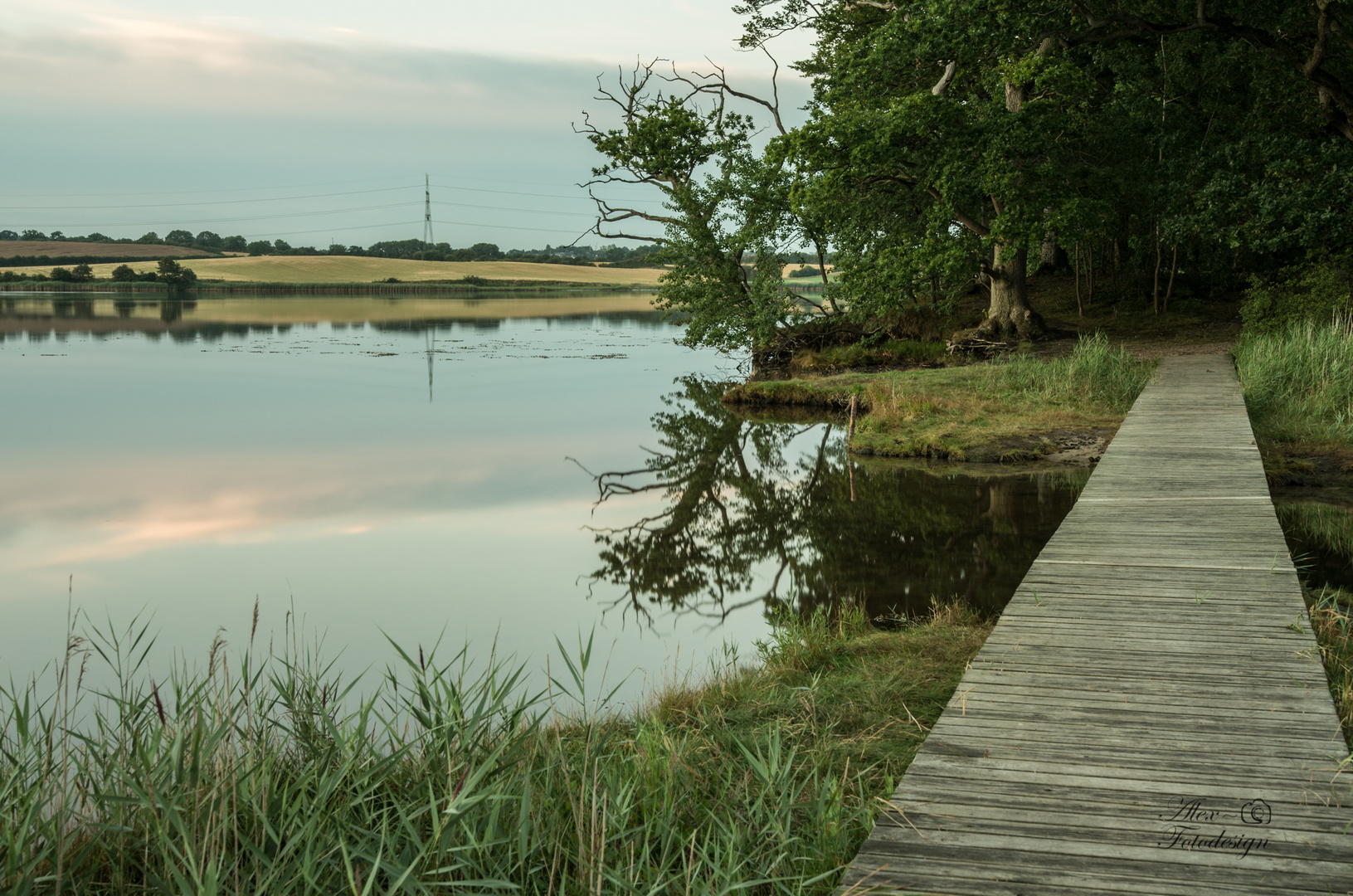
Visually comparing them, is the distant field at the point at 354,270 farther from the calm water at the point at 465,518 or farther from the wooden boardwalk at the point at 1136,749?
the wooden boardwalk at the point at 1136,749

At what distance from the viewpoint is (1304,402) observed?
14.6 metres

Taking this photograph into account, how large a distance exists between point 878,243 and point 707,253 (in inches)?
256

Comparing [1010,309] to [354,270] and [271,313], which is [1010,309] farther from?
[354,270]

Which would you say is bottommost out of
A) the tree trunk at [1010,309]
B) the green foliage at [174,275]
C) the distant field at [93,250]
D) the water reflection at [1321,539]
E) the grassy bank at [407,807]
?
the water reflection at [1321,539]

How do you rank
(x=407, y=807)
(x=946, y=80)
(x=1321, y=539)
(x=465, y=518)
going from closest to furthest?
(x=407, y=807), (x=1321, y=539), (x=465, y=518), (x=946, y=80)

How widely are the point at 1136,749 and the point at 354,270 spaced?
114 m

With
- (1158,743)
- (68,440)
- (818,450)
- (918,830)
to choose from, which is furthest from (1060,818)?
(68,440)

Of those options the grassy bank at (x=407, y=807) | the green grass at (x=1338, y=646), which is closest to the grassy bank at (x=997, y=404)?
the green grass at (x=1338, y=646)

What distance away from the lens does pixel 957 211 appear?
21547 millimetres

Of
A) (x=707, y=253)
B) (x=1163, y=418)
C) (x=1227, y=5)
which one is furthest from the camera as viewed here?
(x=707, y=253)

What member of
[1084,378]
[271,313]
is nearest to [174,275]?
[271,313]

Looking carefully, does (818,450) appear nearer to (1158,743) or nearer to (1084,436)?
(1084,436)
